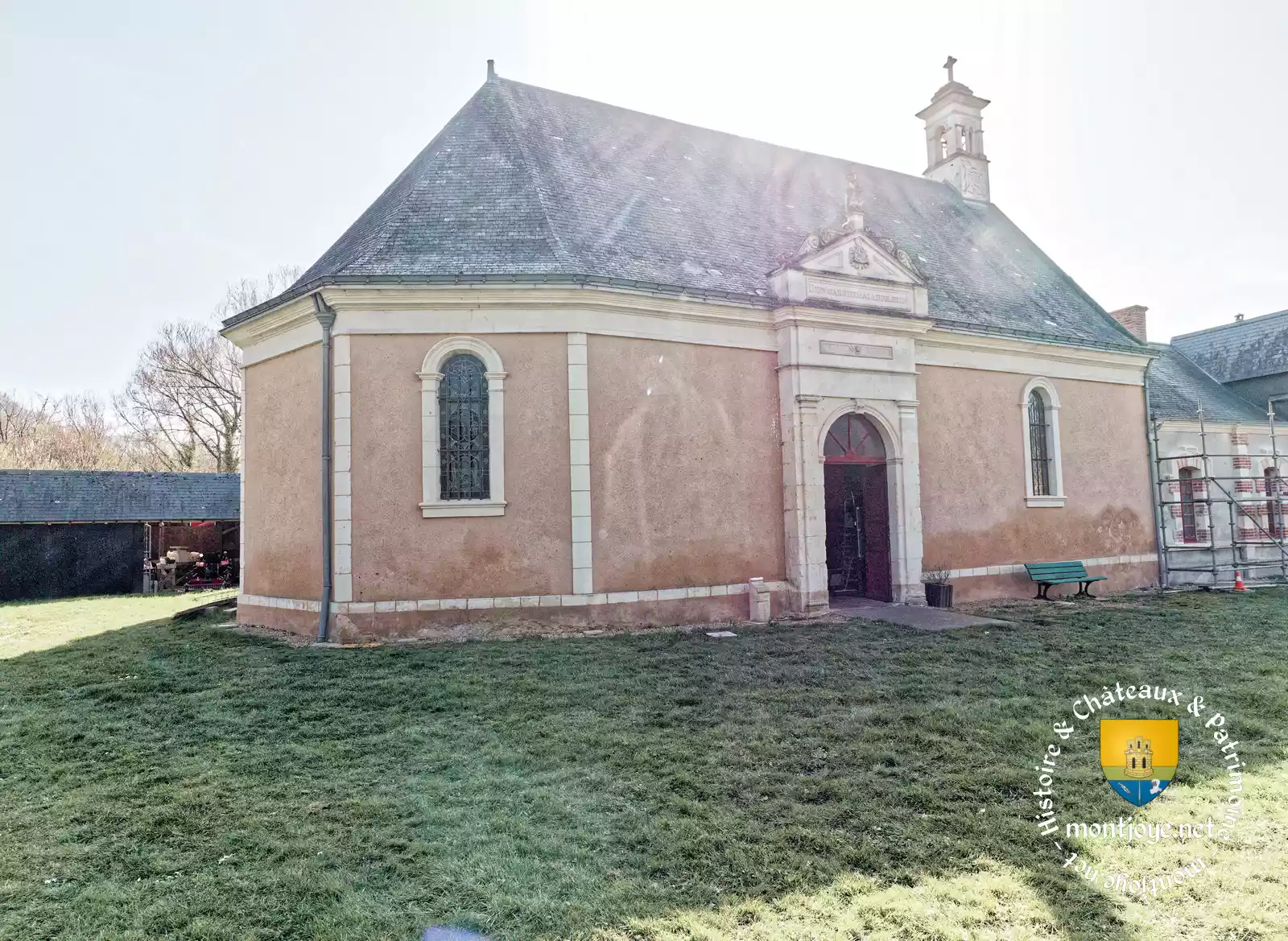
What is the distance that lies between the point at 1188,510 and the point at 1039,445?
695cm

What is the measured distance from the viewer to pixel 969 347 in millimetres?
15047

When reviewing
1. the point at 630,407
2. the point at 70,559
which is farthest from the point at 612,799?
the point at 70,559

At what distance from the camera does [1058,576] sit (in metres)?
15.2

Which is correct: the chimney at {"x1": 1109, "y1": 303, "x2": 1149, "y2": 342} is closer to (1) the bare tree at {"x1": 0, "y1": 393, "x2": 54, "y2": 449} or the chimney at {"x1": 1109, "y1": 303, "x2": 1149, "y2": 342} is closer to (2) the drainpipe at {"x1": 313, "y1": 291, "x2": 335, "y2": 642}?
(2) the drainpipe at {"x1": 313, "y1": 291, "x2": 335, "y2": 642}

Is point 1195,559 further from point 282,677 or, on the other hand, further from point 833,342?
point 282,677

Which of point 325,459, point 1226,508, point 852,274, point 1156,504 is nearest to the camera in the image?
point 325,459

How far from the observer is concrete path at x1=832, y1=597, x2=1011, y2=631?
11.5m

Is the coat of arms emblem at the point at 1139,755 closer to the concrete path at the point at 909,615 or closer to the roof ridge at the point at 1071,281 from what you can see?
the concrete path at the point at 909,615

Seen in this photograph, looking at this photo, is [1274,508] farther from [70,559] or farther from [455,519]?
[70,559]

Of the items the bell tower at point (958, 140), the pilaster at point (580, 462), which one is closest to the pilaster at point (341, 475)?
the pilaster at point (580, 462)

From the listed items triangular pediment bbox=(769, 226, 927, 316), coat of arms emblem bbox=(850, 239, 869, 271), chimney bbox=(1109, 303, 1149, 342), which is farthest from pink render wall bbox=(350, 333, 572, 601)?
chimney bbox=(1109, 303, 1149, 342)

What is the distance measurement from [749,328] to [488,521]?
212 inches

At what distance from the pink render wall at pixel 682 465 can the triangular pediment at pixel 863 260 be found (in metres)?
1.84

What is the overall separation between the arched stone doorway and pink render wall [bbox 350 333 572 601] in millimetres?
4863
